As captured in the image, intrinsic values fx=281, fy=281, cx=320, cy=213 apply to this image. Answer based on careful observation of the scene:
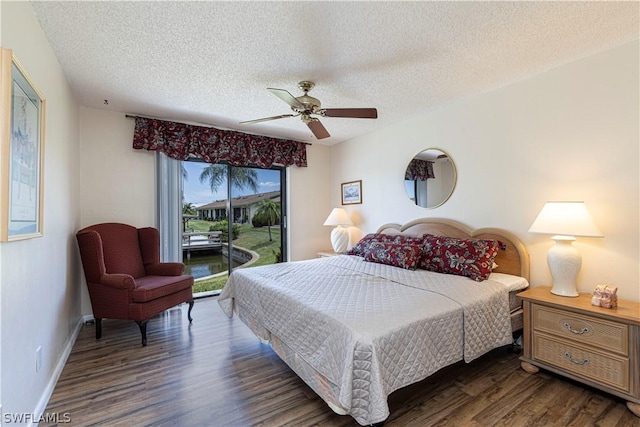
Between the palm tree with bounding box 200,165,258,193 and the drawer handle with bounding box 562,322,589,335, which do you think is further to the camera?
the palm tree with bounding box 200,165,258,193

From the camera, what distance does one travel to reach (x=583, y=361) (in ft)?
6.28

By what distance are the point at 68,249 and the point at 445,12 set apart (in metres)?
3.61

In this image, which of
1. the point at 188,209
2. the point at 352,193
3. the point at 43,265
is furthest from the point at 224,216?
the point at 43,265

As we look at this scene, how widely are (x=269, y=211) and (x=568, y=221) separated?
383 cm

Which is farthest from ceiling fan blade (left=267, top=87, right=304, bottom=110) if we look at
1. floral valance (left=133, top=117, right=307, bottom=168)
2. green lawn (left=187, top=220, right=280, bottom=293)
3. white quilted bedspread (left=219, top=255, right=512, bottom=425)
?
green lawn (left=187, top=220, right=280, bottom=293)

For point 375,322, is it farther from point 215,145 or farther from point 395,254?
point 215,145

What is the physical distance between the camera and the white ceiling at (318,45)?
171 centimetres

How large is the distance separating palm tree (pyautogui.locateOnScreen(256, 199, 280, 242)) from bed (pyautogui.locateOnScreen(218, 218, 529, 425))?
1873mm

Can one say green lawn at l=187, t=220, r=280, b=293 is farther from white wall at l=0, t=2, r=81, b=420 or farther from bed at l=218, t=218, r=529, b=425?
bed at l=218, t=218, r=529, b=425

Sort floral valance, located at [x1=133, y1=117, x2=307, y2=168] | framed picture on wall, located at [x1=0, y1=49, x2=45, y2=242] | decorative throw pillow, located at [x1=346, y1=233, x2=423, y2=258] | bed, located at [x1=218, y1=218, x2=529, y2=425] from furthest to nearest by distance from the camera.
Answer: floral valance, located at [x1=133, y1=117, x2=307, y2=168] → decorative throw pillow, located at [x1=346, y1=233, x2=423, y2=258] → bed, located at [x1=218, y1=218, x2=529, y2=425] → framed picture on wall, located at [x1=0, y1=49, x2=45, y2=242]

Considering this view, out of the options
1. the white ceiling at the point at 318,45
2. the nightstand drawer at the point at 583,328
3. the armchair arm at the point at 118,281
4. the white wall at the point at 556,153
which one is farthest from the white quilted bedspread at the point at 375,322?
the white ceiling at the point at 318,45

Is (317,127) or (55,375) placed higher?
(317,127)

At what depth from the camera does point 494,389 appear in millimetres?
1970

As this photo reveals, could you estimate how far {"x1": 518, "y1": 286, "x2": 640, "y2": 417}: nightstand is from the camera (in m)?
1.74
